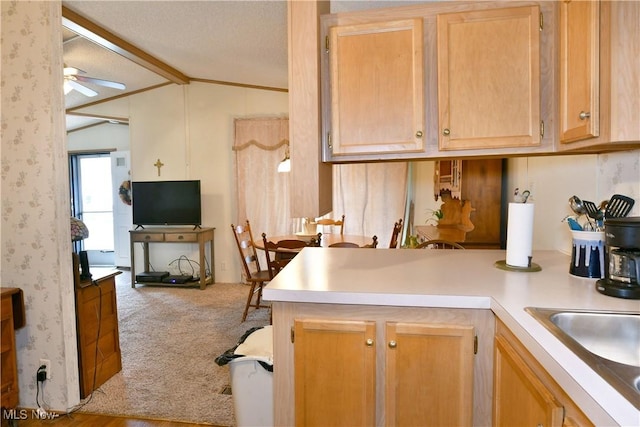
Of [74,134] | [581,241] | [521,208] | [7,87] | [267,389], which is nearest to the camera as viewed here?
[581,241]

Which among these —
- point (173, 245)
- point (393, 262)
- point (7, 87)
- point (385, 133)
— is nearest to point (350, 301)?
point (393, 262)

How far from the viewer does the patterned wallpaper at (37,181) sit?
7.16ft

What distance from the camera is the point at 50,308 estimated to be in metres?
2.24

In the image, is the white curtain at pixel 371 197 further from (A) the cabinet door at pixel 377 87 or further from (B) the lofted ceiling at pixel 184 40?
(A) the cabinet door at pixel 377 87

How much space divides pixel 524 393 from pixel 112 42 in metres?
3.99

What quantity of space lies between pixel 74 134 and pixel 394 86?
6.72 metres

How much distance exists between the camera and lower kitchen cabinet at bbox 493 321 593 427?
0.89 meters

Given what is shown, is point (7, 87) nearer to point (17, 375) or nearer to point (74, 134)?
point (17, 375)

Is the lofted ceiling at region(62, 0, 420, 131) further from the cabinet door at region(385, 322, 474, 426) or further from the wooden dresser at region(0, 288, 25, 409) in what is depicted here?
the wooden dresser at region(0, 288, 25, 409)

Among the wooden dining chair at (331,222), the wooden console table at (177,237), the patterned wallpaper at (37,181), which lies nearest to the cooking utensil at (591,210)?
the patterned wallpaper at (37,181)

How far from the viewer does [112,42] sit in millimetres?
3514

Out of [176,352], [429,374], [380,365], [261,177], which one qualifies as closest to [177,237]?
[261,177]

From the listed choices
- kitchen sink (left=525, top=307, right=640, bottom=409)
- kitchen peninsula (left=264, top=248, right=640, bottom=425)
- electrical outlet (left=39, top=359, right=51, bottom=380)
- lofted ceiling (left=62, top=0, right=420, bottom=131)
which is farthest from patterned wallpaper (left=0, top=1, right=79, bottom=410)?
kitchen sink (left=525, top=307, right=640, bottom=409)

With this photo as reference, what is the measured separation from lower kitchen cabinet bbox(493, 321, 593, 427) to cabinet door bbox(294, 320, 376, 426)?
0.42 meters
